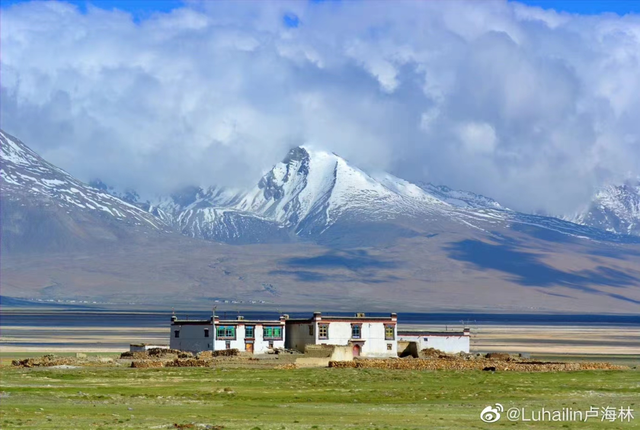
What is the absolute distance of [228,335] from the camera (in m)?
112

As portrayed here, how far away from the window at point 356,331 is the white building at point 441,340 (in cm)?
470

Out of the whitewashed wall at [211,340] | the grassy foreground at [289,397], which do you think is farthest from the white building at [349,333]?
the grassy foreground at [289,397]

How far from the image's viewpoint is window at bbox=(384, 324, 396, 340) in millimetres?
116000

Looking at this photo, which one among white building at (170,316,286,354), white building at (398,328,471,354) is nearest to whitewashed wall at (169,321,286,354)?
white building at (170,316,286,354)

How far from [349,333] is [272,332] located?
637 cm

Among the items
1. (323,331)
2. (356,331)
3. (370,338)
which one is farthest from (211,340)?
(370,338)

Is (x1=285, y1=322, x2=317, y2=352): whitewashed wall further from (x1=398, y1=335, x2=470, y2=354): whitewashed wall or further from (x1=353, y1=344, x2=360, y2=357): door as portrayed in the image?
(x1=398, y1=335, x2=470, y2=354): whitewashed wall

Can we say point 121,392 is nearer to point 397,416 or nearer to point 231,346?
point 397,416

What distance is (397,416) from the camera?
6138 cm

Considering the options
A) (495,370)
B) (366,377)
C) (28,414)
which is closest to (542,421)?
(28,414)

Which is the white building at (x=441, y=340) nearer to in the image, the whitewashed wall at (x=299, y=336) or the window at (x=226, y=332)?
the whitewashed wall at (x=299, y=336)

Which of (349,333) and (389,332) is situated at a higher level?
(389,332)

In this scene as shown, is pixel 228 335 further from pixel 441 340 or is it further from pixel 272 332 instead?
pixel 441 340

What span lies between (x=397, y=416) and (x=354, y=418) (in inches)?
86.3
